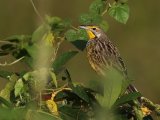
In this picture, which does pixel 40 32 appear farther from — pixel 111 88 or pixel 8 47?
pixel 111 88

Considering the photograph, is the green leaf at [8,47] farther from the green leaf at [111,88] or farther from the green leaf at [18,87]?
the green leaf at [111,88]

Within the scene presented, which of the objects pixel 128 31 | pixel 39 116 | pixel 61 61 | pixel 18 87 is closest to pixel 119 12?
pixel 61 61

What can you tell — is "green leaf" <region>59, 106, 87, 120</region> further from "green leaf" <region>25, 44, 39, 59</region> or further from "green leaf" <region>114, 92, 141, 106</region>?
"green leaf" <region>25, 44, 39, 59</region>

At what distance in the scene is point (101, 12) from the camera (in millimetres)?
2768

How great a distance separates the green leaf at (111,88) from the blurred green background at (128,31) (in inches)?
229

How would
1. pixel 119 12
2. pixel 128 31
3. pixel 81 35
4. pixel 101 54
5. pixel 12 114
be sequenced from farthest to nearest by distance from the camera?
1. pixel 128 31
2. pixel 101 54
3. pixel 81 35
4. pixel 119 12
5. pixel 12 114

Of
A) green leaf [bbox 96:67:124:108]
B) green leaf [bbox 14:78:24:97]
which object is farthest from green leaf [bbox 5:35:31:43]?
green leaf [bbox 96:67:124:108]

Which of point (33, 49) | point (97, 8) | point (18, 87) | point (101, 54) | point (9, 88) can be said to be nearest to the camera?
point (33, 49)

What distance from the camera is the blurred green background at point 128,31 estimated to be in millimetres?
8336

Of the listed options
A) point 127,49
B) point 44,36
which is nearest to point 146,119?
point 44,36

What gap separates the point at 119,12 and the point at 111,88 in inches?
25.3

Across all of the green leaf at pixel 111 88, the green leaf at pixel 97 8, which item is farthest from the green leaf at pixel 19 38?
the green leaf at pixel 97 8

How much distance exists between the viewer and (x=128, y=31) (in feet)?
30.3

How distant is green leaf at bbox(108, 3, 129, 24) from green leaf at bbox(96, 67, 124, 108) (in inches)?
22.3
